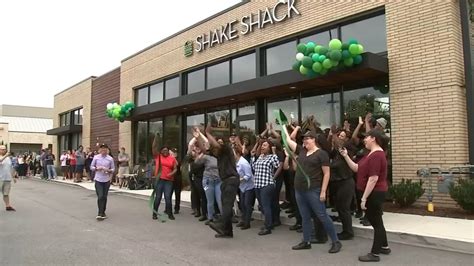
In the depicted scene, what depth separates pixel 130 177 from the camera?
16.5 m

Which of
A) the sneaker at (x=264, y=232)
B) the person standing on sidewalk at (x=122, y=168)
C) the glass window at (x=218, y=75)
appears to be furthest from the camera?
the person standing on sidewalk at (x=122, y=168)

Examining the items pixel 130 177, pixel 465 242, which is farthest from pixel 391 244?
pixel 130 177

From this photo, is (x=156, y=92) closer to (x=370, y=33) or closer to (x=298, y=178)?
(x=370, y=33)

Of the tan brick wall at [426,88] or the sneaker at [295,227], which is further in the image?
the tan brick wall at [426,88]

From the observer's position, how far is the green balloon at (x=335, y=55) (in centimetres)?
908

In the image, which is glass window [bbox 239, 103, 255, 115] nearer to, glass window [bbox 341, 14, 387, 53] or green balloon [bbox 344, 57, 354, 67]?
glass window [bbox 341, 14, 387, 53]

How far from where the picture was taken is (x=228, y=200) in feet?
23.6

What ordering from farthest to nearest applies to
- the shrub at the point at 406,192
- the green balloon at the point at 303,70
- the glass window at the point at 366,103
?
the glass window at the point at 366,103 → the green balloon at the point at 303,70 → the shrub at the point at 406,192

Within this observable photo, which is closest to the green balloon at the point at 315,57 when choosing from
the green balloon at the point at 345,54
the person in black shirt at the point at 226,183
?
the green balloon at the point at 345,54

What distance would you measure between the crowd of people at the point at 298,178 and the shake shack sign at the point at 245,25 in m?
5.32

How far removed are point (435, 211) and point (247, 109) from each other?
7193 millimetres

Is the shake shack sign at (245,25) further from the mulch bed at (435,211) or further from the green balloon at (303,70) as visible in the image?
the mulch bed at (435,211)

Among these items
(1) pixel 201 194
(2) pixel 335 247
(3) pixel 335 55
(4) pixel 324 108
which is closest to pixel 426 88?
(3) pixel 335 55

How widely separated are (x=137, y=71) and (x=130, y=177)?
232 inches
